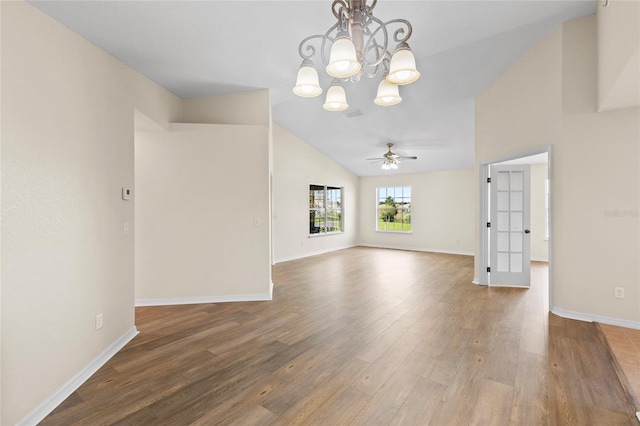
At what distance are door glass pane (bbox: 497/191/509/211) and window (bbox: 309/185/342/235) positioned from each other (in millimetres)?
4587

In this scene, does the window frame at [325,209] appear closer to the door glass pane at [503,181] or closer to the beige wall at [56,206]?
the door glass pane at [503,181]

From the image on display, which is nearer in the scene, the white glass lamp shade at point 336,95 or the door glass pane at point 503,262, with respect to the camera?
the white glass lamp shade at point 336,95

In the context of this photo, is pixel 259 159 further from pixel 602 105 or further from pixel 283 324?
pixel 602 105

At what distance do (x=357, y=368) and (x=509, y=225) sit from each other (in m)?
3.88

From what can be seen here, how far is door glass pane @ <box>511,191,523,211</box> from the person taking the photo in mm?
4672

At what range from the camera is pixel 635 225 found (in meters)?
2.97

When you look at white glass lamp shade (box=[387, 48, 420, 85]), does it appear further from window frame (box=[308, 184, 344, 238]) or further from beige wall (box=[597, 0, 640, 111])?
window frame (box=[308, 184, 344, 238])

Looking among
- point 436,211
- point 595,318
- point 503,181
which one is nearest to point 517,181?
point 503,181

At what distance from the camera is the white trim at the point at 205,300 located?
3.77 meters

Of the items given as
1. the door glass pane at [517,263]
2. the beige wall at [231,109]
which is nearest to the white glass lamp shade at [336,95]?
the beige wall at [231,109]

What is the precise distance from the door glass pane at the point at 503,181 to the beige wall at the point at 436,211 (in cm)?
317

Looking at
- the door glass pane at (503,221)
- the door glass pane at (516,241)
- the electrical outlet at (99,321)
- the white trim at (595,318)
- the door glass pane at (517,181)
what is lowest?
the white trim at (595,318)

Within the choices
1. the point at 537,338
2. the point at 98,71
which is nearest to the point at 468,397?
the point at 537,338

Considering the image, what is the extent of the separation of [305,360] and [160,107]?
3.43m
